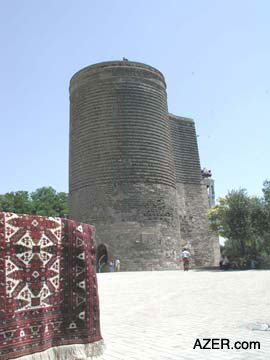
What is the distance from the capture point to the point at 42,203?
1706 inches

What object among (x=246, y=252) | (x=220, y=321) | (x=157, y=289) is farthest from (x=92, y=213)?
(x=220, y=321)

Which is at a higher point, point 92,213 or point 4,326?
point 92,213

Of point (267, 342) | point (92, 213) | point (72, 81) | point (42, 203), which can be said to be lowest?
point (267, 342)

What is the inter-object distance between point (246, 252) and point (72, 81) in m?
15.1

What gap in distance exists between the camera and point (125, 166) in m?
23.4

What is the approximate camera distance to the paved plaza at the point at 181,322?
164 inches

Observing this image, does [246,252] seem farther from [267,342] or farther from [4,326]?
[4,326]

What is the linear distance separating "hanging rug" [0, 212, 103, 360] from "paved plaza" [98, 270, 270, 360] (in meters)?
0.47

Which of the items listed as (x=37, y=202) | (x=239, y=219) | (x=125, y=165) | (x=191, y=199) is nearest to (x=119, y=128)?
(x=125, y=165)

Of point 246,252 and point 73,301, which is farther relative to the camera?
point 246,252

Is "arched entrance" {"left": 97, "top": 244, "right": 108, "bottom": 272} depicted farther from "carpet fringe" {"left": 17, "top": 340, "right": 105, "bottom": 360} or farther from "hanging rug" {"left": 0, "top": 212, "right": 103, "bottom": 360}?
"carpet fringe" {"left": 17, "top": 340, "right": 105, "bottom": 360}

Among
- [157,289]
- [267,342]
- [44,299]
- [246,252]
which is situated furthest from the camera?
[246,252]

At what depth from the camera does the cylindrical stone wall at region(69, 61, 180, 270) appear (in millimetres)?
23203

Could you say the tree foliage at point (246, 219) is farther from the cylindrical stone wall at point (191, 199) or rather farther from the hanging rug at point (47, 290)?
the hanging rug at point (47, 290)
